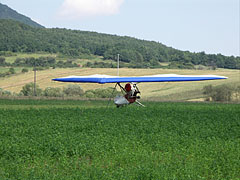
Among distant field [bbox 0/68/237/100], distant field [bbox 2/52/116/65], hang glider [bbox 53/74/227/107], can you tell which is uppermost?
hang glider [bbox 53/74/227/107]

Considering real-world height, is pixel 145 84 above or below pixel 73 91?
below

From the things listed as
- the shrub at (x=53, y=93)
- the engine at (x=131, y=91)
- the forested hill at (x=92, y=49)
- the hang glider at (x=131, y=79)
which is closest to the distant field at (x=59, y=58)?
the forested hill at (x=92, y=49)

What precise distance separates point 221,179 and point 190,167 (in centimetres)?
100

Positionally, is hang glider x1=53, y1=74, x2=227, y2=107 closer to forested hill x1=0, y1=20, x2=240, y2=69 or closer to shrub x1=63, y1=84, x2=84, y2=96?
shrub x1=63, y1=84, x2=84, y2=96

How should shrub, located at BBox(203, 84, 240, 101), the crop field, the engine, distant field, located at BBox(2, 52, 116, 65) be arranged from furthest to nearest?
1. distant field, located at BBox(2, 52, 116, 65)
2. shrub, located at BBox(203, 84, 240, 101)
3. the engine
4. the crop field

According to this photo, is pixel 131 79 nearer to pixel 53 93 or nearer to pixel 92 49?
pixel 53 93

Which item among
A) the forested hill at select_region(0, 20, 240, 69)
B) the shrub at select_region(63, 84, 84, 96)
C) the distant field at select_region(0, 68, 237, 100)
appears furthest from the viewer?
the forested hill at select_region(0, 20, 240, 69)

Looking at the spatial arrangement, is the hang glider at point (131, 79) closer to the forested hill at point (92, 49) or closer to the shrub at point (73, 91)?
the shrub at point (73, 91)

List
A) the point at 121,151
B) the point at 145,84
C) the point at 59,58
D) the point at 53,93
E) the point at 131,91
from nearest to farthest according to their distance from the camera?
1. the point at 121,151
2. the point at 131,91
3. the point at 53,93
4. the point at 145,84
5. the point at 59,58

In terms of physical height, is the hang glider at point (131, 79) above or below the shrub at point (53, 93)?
above

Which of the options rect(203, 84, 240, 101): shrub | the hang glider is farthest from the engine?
rect(203, 84, 240, 101): shrub

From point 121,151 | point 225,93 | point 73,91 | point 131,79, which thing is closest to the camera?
point 121,151

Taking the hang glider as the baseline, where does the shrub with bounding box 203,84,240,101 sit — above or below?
below

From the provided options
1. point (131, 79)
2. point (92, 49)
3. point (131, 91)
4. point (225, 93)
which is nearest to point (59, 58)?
point (92, 49)
